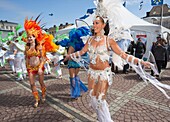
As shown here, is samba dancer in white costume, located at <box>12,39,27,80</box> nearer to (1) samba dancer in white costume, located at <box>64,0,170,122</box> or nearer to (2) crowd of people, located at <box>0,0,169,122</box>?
(2) crowd of people, located at <box>0,0,169,122</box>

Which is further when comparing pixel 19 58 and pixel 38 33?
pixel 19 58

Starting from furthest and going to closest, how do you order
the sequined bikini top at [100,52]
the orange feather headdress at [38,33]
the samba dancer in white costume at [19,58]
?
the samba dancer in white costume at [19,58] < the orange feather headdress at [38,33] < the sequined bikini top at [100,52]

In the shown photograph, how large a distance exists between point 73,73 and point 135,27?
6579 mm

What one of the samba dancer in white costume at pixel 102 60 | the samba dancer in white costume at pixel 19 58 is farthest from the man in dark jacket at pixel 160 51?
the samba dancer in white costume at pixel 19 58

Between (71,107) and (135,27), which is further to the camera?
(135,27)

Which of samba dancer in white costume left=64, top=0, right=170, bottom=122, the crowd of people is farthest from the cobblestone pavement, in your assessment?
samba dancer in white costume left=64, top=0, right=170, bottom=122

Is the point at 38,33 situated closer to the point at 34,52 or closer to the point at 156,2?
the point at 34,52

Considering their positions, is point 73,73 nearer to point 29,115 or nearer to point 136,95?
point 29,115

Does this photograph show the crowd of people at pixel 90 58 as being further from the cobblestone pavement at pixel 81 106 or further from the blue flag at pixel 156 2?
the blue flag at pixel 156 2

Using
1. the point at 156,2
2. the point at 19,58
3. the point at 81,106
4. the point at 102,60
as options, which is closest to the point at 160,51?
the point at 81,106

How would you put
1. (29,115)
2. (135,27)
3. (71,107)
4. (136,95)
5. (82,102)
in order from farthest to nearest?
1. (135,27)
2. (136,95)
3. (82,102)
4. (71,107)
5. (29,115)

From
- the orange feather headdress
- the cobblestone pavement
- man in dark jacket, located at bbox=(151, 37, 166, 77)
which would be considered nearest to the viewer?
the cobblestone pavement

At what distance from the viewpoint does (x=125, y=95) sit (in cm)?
405

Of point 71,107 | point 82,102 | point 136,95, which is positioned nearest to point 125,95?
point 136,95
